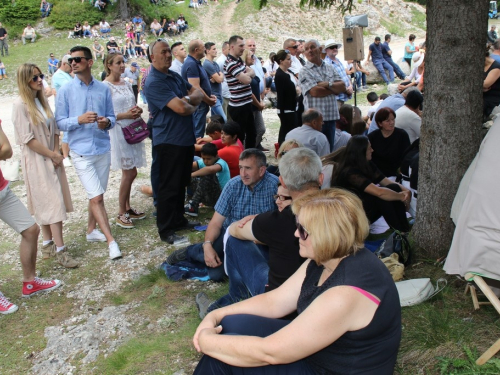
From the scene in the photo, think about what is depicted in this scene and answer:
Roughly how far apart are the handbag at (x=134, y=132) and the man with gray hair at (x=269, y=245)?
2606 mm

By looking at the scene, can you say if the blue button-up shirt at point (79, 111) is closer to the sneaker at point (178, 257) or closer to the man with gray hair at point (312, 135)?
the sneaker at point (178, 257)

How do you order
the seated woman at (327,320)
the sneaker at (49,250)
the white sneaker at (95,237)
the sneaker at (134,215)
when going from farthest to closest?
1. the sneaker at (134,215)
2. the white sneaker at (95,237)
3. the sneaker at (49,250)
4. the seated woman at (327,320)

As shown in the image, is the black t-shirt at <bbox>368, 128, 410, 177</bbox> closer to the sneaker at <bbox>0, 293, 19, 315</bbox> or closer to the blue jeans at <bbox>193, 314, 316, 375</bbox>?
the blue jeans at <bbox>193, 314, 316, 375</bbox>

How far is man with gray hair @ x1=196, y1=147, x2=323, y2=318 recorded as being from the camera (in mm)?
3153

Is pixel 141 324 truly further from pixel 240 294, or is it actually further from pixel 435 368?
pixel 435 368

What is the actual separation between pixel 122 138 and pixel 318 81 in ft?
9.65

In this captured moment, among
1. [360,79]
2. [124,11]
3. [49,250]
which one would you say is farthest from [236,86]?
[124,11]

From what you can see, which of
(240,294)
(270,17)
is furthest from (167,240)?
(270,17)

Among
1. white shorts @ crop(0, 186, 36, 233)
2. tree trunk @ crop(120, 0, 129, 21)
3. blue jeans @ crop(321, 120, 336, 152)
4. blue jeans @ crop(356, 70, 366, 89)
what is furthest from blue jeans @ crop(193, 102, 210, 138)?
tree trunk @ crop(120, 0, 129, 21)

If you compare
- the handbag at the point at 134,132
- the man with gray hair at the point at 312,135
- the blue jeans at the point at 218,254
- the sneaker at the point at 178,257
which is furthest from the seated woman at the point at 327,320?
the handbag at the point at 134,132

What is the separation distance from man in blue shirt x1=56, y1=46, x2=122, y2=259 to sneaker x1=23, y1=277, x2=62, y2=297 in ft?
2.29

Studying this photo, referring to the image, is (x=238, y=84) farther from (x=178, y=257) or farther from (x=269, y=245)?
(x=269, y=245)

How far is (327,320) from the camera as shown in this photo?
79.4 inches

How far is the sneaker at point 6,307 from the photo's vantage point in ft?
14.3
